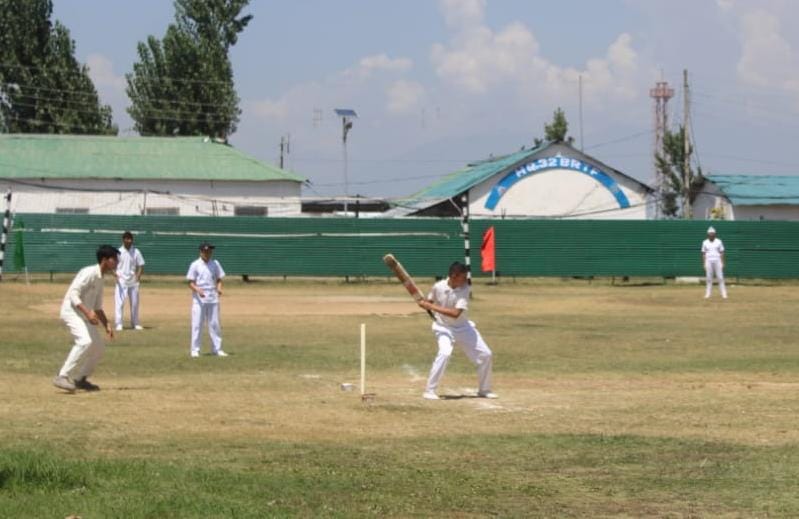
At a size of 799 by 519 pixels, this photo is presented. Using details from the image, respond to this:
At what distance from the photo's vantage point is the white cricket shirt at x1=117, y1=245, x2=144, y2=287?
26266 mm

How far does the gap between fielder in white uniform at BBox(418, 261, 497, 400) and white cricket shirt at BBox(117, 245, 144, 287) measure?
452 inches

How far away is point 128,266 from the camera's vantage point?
2653cm

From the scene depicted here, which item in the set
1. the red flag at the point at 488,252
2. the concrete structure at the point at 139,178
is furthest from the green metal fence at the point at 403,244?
the concrete structure at the point at 139,178

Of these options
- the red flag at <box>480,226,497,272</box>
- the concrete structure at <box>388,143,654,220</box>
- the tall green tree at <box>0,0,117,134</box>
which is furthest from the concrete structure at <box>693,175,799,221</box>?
the tall green tree at <box>0,0,117,134</box>

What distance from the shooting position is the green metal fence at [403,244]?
44.3 meters

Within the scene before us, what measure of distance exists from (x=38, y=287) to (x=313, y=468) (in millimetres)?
30101

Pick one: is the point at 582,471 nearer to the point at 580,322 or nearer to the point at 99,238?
the point at 580,322

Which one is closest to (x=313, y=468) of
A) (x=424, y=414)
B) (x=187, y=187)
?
(x=424, y=414)

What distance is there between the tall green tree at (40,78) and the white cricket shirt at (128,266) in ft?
140

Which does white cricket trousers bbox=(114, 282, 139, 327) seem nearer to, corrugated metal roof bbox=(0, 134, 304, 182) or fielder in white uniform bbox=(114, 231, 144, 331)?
fielder in white uniform bbox=(114, 231, 144, 331)

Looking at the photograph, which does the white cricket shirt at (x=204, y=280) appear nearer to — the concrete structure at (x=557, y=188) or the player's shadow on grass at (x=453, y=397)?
the player's shadow on grass at (x=453, y=397)

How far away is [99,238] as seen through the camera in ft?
145

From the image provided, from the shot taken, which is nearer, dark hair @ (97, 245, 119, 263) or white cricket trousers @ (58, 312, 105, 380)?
white cricket trousers @ (58, 312, 105, 380)

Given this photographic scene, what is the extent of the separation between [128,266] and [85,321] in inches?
407
